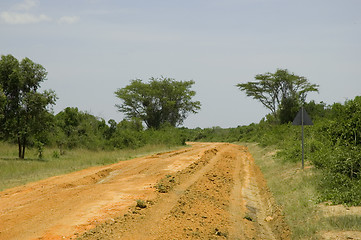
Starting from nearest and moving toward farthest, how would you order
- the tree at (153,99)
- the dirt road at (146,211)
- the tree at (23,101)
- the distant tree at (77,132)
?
the dirt road at (146,211), the tree at (23,101), the distant tree at (77,132), the tree at (153,99)

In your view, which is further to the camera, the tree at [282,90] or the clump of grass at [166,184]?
the tree at [282,90]

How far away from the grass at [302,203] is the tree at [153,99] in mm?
41559

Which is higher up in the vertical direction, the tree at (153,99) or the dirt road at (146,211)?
the tree at (153,99)

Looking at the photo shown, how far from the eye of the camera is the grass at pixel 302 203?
23.2 ft

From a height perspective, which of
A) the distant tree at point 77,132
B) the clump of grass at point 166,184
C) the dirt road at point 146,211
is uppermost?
the distant tree at point 77,132

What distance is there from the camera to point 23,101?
80.3ft

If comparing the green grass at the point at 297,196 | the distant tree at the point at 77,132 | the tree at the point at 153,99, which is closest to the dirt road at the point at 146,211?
the green grass at the point at 297,196

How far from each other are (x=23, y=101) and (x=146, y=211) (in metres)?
19.4

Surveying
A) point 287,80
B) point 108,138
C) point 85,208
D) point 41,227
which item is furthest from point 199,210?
point 287,80

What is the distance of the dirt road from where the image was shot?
22.3 ft

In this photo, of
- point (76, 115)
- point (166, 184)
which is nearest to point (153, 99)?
point (76, 115)

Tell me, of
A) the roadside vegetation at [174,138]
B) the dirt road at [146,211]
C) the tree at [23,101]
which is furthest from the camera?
the tree at [23,101]

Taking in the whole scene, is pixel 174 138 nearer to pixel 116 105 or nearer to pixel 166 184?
pixel 116 105

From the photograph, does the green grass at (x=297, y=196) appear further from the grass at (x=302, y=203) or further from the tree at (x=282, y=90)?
the tree at (x=282, y=90)
